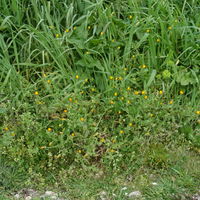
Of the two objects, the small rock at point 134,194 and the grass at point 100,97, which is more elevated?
the grass at point 100,97

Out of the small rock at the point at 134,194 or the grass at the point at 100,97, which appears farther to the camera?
the grass at the point at 100,97

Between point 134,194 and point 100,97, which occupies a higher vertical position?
point 100,97

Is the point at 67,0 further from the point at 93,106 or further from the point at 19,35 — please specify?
the point at 93,106

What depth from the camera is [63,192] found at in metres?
3.23

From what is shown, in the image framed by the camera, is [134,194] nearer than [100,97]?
Yes

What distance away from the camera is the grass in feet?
11.0

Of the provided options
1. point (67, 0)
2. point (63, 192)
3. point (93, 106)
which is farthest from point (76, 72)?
point (63, 192)

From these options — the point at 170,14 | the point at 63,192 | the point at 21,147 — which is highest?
the point at 170,14

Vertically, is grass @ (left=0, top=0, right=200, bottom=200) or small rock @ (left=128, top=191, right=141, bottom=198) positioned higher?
grass @ (left=0, top=0, right=200, bottom=200)

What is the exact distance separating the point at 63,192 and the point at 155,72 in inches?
58.0

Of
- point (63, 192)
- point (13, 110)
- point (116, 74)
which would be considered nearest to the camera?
point (63, 192)

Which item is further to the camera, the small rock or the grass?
the grass

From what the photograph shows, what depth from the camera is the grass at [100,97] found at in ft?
11.0

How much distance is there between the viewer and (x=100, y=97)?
3941mm
